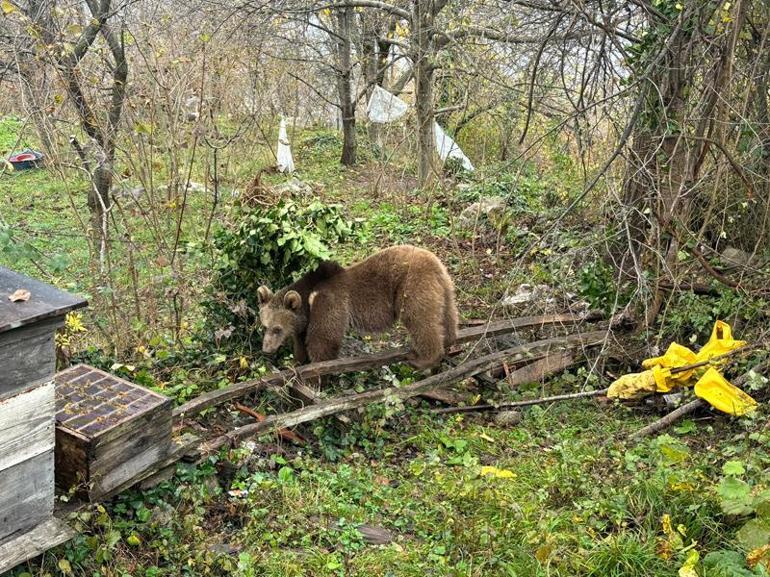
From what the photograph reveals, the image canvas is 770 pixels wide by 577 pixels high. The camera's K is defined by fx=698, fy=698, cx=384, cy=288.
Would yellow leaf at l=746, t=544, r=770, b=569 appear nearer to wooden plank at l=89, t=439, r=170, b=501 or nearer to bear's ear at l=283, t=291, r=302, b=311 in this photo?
wooden plank at l=89, t=439, r=170, b=501

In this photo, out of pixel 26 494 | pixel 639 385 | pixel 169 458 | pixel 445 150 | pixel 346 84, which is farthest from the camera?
pixel 346 84

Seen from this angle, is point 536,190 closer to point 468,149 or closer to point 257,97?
point 468,149

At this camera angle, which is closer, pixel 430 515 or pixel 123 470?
pixel 123 470

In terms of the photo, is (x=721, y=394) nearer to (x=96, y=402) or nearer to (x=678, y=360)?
(x=678, y=360)

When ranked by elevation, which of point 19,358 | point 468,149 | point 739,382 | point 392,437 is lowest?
point 392,437

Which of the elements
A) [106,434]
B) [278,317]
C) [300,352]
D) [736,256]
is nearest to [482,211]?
[736,256]

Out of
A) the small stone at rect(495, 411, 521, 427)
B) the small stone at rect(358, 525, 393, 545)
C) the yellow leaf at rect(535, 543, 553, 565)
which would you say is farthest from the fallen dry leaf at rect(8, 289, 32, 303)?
the small stone at rect(495, 411, 521, 427)

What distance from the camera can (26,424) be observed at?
11.6 ft

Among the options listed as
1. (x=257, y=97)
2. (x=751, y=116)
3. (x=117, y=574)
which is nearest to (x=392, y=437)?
(x=117, y=574)

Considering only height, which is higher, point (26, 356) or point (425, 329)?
point (26, 356)

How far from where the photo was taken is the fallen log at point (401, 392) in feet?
17.1

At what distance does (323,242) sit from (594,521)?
3724 millimetres

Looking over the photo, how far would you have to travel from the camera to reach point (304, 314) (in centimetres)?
676

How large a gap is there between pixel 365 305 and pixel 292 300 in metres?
→ 0.74
